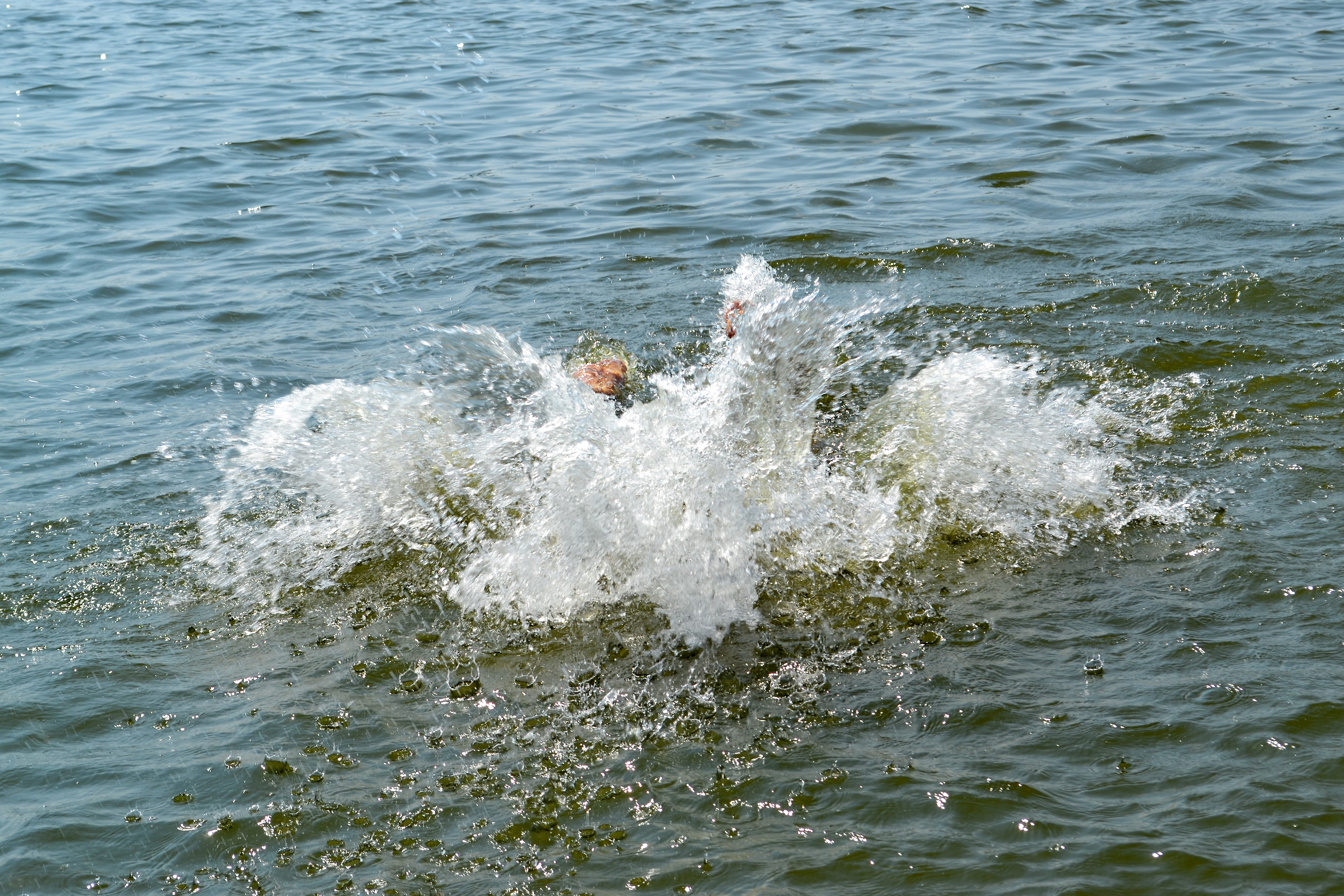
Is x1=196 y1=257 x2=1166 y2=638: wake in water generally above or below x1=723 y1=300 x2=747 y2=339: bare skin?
below

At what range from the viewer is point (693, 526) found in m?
4.97

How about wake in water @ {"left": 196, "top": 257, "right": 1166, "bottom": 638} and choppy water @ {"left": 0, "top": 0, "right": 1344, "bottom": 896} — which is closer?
choppy water @ {"left": 0, "top": 0, "right": 1344, "bottom": 896}

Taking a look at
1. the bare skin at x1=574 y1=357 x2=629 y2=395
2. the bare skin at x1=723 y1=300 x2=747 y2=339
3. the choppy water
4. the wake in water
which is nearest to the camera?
the choppy water

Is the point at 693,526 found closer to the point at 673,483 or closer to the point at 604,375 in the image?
the point at 673,483

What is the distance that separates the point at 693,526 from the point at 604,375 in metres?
2.09

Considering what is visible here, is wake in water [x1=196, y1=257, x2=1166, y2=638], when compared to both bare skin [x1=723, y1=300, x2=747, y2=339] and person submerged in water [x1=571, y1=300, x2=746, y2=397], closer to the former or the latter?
person submerged in water [x1=571, y1=300, x2=746, y2=397]

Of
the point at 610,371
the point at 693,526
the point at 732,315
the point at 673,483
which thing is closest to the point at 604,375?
the point at 610,371

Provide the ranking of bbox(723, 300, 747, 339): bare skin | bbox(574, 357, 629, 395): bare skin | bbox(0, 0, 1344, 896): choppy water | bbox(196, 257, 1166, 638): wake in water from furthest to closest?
1. bbox(723, 300, 747, 339): bare skin
2. bbox(574, 357, 629, 395): bare skin
3. bbox(196, 257, 1166, 638): wake in water
4. bbox(0, 0, 1344, 896): choppy water

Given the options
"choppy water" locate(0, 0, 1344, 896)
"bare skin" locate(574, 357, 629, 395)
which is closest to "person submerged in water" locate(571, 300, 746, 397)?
"bare skin" locate(574, 357, 629, 395)

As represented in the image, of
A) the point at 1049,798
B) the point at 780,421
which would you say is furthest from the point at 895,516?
the point at 1049,798

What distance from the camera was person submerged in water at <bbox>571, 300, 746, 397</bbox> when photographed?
265 inches

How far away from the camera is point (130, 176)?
38.9 ft

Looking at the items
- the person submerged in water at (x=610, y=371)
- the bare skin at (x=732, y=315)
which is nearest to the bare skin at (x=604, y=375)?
the person submerged in water at (x=610, y=371)

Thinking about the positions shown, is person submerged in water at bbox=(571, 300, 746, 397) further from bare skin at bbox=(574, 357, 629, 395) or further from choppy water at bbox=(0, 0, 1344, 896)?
choppy water at bbox=(0, 0, 1344, 896)
